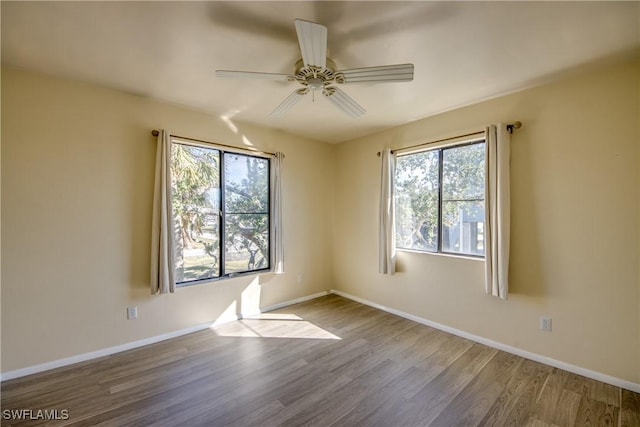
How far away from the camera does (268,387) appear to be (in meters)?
2.21

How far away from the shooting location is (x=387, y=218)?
3.74 metres

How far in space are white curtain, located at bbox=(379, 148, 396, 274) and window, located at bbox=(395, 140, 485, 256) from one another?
17 centimetres

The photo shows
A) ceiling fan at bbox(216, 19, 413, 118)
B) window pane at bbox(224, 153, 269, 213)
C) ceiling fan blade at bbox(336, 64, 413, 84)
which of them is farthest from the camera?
window pane at bbox(224, 153, 269, 213)

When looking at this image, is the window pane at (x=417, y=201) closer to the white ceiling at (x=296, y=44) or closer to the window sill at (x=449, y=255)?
the window sill at (x=449, y=255)

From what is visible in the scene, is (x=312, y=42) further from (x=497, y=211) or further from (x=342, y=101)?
(x=497, y=211)

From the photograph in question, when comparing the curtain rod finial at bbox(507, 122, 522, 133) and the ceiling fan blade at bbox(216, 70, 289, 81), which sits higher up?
the ceiling fan blade at bbox(216, 70, 289, 81)

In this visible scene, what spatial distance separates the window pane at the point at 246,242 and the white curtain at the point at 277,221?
0.17 metres

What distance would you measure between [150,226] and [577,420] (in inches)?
155

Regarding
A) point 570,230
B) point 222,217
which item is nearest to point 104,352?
point 222,217

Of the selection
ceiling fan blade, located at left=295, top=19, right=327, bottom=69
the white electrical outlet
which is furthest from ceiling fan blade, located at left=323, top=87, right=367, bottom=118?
the white electrical outlet

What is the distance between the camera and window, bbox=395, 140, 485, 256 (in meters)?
3.07

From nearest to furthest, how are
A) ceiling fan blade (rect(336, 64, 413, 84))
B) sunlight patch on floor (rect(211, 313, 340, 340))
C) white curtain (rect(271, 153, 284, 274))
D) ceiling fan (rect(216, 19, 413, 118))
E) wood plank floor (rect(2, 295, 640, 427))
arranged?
1. ceiling fan (rect(216, 19, 413, 118))
2. ceiling fan blade (rect(336, 64, 413, 84))
3. wood plank floor (rect(2, 295, 640, 427))
4. sunlight patch on floor (rect(211, 313, 340, 340))
5. white curtain (rect(271, 153, 284, 274))

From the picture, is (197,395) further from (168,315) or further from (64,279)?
(64,279)

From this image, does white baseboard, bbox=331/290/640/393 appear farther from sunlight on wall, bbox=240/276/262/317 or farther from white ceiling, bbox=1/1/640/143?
white ceiling, bbox=1/1/640/143
